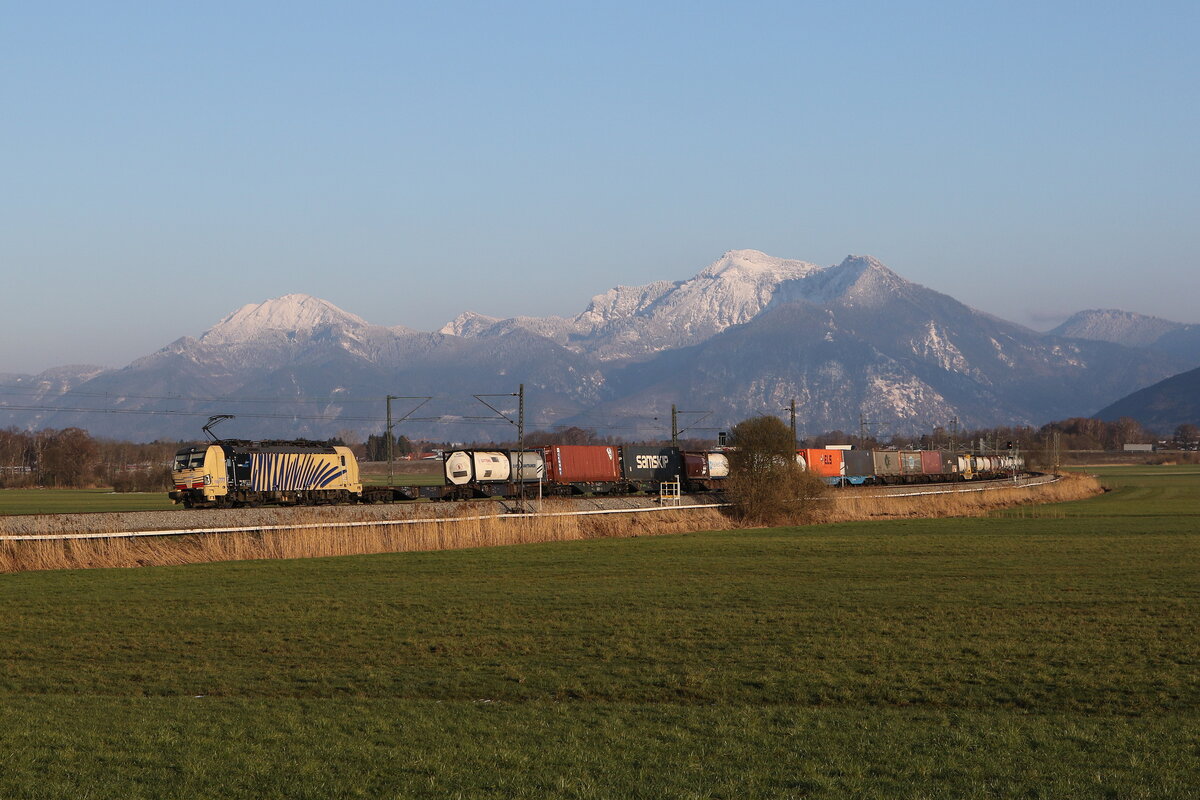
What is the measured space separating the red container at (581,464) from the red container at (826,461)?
19501 mm

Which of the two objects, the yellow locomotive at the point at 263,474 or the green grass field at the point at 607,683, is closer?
the green grass field at the point at 607,683

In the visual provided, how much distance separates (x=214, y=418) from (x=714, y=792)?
6689 cm

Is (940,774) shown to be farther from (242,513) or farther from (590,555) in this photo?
(242,513)

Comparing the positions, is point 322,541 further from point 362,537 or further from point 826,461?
point 826,461

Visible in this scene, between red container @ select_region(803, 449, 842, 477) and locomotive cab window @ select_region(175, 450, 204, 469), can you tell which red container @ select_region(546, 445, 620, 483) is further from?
locomotive cab window @ select_region(175, 450, 204, 469)

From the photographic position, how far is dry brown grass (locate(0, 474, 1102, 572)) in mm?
38812

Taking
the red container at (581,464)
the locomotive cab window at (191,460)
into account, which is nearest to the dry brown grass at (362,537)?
the locomotive cab window at (191,460)

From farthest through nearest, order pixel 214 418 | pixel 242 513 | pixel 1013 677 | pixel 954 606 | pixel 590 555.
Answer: pixel 214 418 < pixel 242 513 < pixel 590 555 < pixel 954 606 < pixel 1013 677

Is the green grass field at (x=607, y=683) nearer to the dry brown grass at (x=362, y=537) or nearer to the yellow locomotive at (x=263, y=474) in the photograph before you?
the dry brown grass at (x=362, y=537)

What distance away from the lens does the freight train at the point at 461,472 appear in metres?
65.5

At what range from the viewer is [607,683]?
1769 centimetres

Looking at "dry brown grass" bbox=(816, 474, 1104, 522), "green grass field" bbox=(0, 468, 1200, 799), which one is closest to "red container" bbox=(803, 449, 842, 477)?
"dry brown grass" bbox=(816, 474, 1104, 522)

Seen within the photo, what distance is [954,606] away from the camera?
2612 cm

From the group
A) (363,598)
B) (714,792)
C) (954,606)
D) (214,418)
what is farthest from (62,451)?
(714,792)
